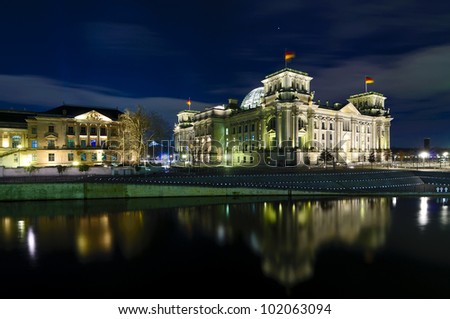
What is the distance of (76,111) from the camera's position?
76.9m

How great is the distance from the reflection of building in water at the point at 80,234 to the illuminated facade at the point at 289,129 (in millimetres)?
57424

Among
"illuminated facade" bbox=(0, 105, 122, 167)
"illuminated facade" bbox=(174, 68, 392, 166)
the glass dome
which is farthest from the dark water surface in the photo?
the glass dome

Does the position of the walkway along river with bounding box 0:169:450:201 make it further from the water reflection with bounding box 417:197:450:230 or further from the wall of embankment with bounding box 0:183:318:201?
the water reflection with bounding box 417:197:450:230

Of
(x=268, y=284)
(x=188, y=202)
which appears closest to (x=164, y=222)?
(x=188, y=202)

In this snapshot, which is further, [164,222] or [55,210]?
[55,210]

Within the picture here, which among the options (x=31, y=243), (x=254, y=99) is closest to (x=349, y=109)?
(x=254, y=99)

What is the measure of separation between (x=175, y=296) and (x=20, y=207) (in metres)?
29.7

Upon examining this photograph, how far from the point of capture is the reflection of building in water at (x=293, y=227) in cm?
1590

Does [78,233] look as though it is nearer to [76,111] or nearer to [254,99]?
[76,111]

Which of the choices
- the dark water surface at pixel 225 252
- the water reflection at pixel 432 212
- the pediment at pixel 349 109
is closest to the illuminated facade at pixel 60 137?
the dark water surface at pixel 225 252

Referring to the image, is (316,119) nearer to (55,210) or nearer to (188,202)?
(188,202)

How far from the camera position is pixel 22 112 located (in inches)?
2948

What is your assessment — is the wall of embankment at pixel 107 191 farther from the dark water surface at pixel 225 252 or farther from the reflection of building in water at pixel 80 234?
the reflection of building in water at pixel 80 234

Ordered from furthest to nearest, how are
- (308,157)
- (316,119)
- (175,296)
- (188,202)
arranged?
(316,119), (308,157), (188,202), (175,296)
